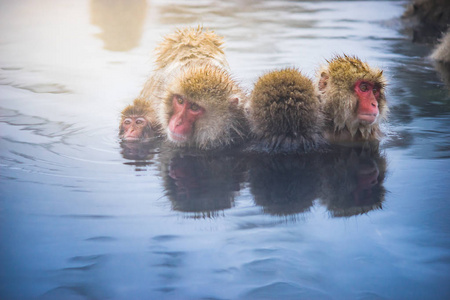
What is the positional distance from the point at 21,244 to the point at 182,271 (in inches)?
31.7

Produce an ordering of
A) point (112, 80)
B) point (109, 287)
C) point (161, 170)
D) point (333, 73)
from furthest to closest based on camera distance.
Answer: point (112, 80)
point (333, 73)
point (161, 170)
point (109, 287)

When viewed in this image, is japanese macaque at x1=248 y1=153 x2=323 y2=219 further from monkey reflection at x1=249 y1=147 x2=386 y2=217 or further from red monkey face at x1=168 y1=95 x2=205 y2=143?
red monkey face at x1=168 y1=95 x2=205 y2=143

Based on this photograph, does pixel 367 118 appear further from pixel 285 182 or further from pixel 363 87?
pixel 285 182

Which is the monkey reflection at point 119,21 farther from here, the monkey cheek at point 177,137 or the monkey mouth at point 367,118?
the monkey mouth at point 367,118

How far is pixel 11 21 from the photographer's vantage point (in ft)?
33.0

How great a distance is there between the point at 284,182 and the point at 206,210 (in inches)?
26.9

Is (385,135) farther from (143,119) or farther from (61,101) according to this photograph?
(61,101)

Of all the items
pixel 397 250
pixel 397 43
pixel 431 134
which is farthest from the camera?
pixel 397 43

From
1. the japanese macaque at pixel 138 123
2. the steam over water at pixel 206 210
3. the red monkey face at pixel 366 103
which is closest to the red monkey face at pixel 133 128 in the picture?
the japanese macaque at pixel 138 123

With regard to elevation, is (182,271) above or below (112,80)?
below

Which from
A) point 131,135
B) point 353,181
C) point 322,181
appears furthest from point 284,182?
point 131,135

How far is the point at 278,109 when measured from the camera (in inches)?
151

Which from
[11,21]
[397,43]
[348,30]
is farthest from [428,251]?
[11,21]

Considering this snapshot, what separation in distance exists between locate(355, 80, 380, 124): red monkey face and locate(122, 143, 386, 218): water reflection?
275 mm
